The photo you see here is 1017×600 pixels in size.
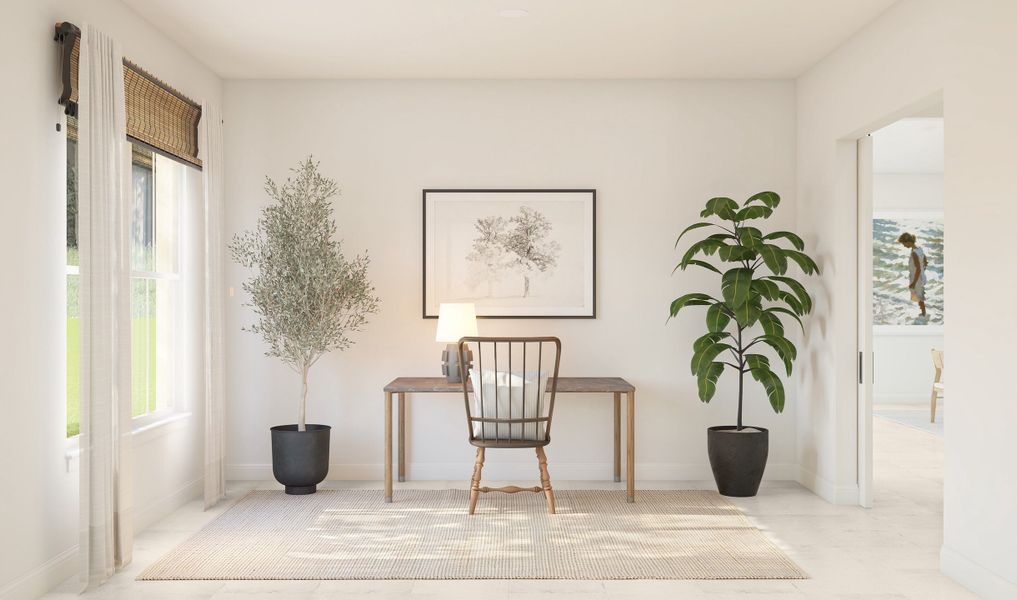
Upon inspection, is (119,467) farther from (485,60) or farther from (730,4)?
(730,4)

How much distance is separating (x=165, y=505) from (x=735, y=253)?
353 centimetres

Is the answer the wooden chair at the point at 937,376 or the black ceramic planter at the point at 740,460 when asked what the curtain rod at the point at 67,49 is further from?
the wooden chair at the point at 937,376

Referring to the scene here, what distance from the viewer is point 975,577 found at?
134 inches

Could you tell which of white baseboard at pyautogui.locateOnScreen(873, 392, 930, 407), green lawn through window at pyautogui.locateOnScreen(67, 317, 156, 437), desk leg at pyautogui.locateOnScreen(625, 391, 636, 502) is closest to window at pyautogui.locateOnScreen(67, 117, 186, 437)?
green lawn through window at pyautogui.locateOnScreen(67, 317, 156, 437)

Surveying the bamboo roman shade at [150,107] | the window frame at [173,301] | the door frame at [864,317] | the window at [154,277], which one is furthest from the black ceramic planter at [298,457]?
the door frame at [864,317]

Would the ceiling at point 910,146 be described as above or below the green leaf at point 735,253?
above

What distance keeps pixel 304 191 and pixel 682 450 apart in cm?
294

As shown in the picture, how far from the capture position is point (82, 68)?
11.6ft

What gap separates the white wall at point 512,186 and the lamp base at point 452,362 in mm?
440

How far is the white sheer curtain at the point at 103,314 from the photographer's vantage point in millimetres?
3492

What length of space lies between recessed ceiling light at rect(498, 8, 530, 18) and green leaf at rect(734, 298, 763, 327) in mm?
2034

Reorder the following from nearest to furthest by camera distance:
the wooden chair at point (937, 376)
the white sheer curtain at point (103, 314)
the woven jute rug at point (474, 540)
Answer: the white sheer curtain at point (103, 314)
the woven jute rug at point (474, 540)
the wooden chair at point (937, 376)

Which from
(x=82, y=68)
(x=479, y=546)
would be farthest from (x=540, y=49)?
(x=479, y=546)

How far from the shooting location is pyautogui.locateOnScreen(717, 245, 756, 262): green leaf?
497 cm
